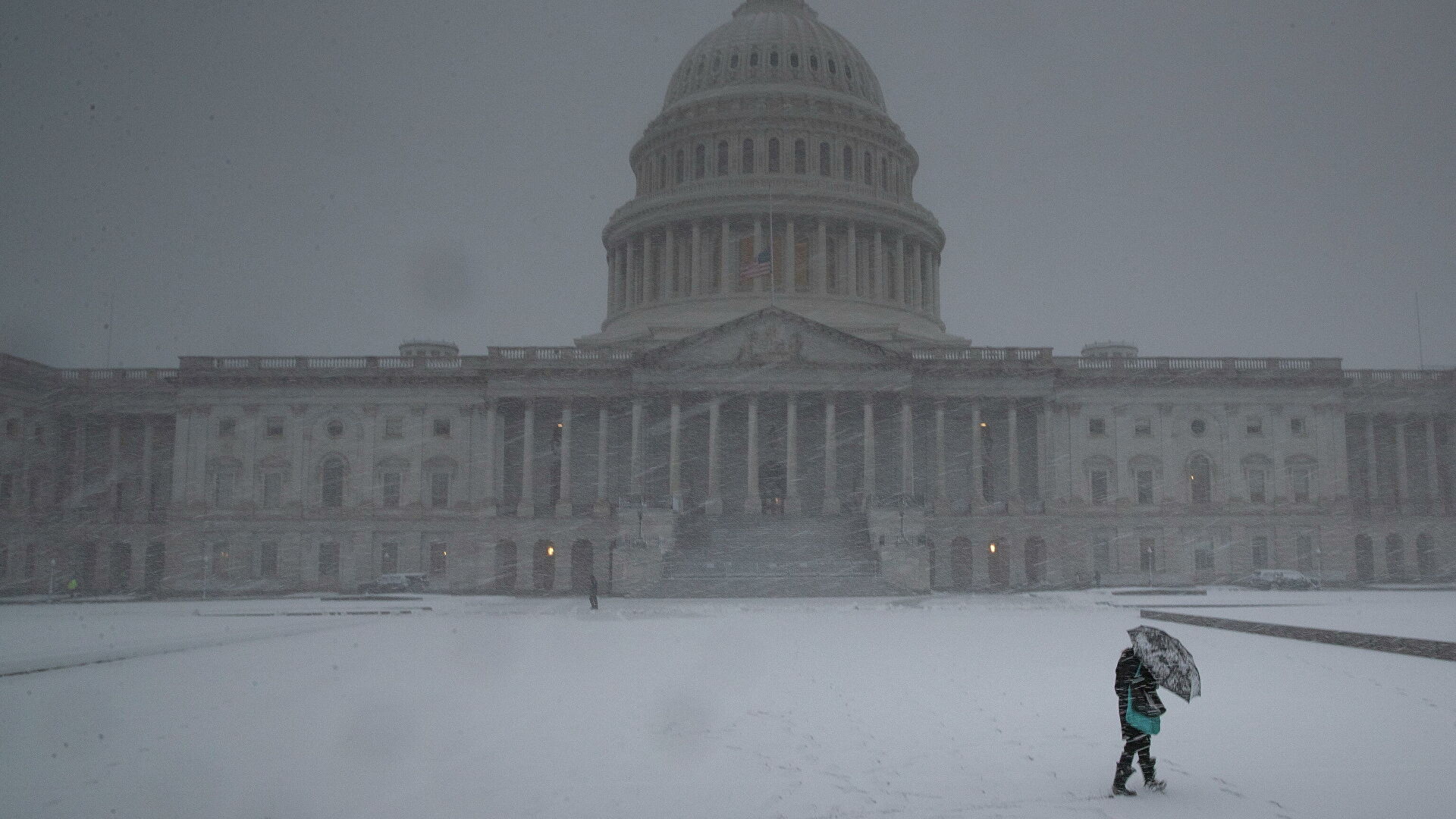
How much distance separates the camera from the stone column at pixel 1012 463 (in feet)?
220

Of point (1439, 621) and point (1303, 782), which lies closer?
point (1303, 782)

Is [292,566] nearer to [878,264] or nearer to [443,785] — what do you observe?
[878,264]

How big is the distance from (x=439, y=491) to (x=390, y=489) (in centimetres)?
310

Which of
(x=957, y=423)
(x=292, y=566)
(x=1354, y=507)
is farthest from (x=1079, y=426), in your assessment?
(x=292, y=566)

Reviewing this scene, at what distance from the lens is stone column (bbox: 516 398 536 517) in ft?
221

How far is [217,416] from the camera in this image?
→ 7250cm

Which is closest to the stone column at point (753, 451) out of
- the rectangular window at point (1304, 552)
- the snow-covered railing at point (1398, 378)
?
the rectangular window at point (1304, 552)

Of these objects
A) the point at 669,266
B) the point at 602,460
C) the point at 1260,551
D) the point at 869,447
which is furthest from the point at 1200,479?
the point at 669,266

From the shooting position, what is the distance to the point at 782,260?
3297 inches

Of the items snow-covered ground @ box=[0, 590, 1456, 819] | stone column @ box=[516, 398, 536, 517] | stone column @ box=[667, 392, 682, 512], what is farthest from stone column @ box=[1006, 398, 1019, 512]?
snow-covered ground @ box=[0, 590, 1456, 819]

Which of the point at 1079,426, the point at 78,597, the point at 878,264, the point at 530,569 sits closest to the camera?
the point at 78,597

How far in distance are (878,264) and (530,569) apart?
117ft

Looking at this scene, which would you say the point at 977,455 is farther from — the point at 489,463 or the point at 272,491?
the point at 272,491

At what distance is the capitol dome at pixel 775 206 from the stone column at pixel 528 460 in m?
9.13
